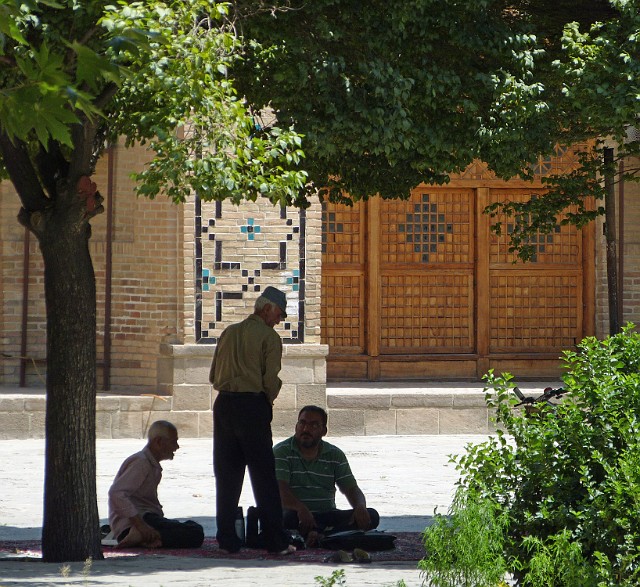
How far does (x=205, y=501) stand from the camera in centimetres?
1223

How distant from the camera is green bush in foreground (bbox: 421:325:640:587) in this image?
6336 millimetres

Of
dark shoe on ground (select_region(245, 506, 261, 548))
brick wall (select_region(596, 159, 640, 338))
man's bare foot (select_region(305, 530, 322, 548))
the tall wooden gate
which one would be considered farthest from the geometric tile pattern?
man's bare foot (select_region(305, 530, 322, 548))

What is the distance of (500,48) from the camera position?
372 inches

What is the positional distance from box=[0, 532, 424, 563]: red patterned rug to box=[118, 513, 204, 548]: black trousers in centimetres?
5

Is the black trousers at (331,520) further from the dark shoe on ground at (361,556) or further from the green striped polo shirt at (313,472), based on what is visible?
the dark shoe on ground at (361,556)

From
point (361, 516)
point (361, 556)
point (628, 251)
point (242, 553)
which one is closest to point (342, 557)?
point (361, 556)

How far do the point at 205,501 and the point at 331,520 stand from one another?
2.56 meters

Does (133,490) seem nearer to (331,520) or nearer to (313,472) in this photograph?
(313,472)

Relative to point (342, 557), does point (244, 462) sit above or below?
above

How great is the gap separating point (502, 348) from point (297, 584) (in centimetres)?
1119

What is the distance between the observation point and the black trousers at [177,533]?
9680 millimetres

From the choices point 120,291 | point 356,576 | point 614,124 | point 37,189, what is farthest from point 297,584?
point 120,291

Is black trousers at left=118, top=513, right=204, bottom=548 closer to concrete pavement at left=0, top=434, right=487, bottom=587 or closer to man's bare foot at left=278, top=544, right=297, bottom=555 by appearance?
concrete pavement at left=0, top=434, right=487, bottom=587

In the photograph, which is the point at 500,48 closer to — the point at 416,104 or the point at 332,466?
the point at 416,104
